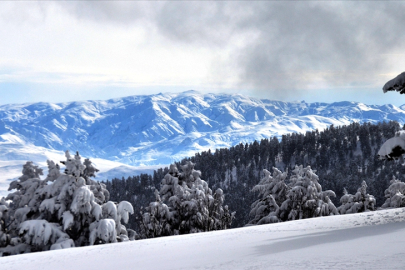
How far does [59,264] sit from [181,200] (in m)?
22.3

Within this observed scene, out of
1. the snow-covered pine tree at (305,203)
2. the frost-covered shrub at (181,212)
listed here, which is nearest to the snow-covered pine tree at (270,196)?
the snow-covered pine tree at (305,203)

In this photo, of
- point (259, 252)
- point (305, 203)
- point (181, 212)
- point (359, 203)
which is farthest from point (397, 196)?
point (259, 252)

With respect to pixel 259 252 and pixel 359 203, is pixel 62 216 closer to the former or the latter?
pixel 259 252

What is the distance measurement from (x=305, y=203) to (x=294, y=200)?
121 cm

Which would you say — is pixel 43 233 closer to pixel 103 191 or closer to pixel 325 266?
pixel 103 191

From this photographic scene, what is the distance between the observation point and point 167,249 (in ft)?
54.2

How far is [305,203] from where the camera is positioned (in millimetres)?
35688

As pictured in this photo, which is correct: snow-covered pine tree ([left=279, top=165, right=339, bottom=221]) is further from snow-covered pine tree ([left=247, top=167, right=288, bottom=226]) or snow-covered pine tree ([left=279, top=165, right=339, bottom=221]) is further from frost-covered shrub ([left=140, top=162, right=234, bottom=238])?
frost-covered shrub ([left=140, top=162, right=234, bottom=238])

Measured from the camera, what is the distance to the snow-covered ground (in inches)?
435

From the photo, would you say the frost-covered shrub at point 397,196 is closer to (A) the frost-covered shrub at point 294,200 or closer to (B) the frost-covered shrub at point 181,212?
(A) the frost-covered shrub at point 294,200

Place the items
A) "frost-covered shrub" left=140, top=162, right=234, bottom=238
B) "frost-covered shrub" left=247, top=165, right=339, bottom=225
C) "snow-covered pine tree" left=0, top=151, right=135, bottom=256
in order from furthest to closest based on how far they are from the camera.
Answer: "frost-covered shrub" left=247, top=165, right=339, bottom=225
"frost-covered shrub" left=140, top=162, right=234, bottom=238
"snow-covered pine tree" left=0, top=151, right=135, bottom=256

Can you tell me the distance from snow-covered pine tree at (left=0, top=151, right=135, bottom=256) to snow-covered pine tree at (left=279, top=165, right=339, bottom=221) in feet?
55.4

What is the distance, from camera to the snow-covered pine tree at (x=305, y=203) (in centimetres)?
3559

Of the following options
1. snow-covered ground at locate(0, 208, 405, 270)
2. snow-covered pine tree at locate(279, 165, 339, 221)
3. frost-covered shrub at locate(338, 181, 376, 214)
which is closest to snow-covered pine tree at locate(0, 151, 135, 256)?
snow-covered ground at locate(0, 208, 405, 270)
